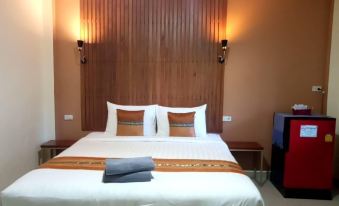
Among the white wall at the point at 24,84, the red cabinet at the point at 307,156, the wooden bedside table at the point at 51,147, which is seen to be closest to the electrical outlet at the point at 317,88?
the red cabinet at the point at 307,156

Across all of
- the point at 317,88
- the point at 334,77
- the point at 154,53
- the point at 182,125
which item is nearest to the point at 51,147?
the point at 182,125

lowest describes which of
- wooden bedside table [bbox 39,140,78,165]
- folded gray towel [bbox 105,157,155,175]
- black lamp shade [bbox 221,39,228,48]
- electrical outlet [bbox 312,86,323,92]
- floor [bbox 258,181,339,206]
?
floor [bbox 258,181,339,206]

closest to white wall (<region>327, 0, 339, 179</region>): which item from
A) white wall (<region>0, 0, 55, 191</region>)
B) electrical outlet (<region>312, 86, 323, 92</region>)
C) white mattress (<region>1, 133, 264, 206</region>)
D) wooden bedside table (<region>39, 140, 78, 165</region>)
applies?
electrical outlet (<region>312, 86, 323, 92</region>)

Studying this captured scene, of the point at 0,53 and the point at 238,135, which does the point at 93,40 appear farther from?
the point at 238,135

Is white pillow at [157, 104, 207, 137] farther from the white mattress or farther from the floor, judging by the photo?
the white mattress

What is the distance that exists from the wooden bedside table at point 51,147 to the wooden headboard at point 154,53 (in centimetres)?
70

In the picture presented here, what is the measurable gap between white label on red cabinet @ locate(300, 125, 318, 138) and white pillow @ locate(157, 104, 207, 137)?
1.21 m

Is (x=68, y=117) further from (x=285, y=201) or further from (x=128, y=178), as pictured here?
(x=285, y=201)

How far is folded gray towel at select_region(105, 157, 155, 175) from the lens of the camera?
81.9 inches

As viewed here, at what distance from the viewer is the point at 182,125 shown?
11.7 feet

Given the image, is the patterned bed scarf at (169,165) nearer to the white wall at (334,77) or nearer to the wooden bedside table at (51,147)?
the wooden bedside table at (51,147)

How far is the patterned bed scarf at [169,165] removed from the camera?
2334 millimetres

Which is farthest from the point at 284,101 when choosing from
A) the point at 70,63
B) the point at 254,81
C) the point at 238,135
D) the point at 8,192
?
the point at 8,192

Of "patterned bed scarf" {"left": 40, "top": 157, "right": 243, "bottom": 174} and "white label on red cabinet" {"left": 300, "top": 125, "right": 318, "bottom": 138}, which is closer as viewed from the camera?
"patterned bed scarf" {"left": 40, "top": 157, "right": 243, "bottom": 174}
